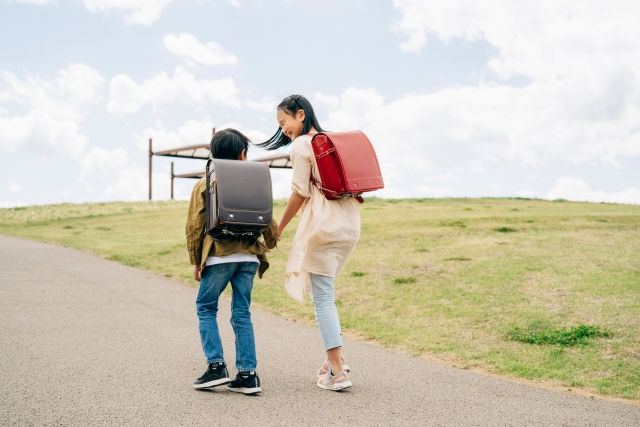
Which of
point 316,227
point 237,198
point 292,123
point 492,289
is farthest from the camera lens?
point 492,289

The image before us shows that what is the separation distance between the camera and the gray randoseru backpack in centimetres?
452

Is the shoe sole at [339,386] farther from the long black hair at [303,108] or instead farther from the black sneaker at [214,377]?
the long black hair at [303,108]

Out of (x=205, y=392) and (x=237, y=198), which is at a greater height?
(x=237, y=198)

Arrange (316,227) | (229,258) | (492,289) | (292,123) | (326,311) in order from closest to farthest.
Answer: (229,258) < (316,227) < (326,311) < (292,123) < (492,289)

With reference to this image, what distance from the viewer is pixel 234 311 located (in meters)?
4.91

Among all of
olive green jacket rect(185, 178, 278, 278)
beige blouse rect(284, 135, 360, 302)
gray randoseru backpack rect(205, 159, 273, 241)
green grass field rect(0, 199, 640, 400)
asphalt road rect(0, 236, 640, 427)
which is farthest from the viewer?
green grass field rect(0, 199, 640, 400)

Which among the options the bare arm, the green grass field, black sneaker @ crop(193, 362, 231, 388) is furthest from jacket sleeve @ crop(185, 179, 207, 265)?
the green grass field

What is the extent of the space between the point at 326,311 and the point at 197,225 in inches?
49.2

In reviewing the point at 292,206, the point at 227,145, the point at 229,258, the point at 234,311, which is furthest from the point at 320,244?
the point at 227,145

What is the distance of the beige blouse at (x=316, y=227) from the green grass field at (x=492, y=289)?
2544mm

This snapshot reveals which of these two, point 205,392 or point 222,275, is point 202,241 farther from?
point 205,392

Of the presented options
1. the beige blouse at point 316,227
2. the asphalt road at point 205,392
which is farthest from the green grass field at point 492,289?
the beige blouse at point 316,227

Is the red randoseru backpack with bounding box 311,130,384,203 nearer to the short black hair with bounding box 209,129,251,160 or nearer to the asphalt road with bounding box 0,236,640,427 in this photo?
the short black hair with bounding box 209,129,251,160

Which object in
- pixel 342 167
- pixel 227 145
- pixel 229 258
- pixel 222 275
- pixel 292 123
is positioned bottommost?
pixel 222 275
